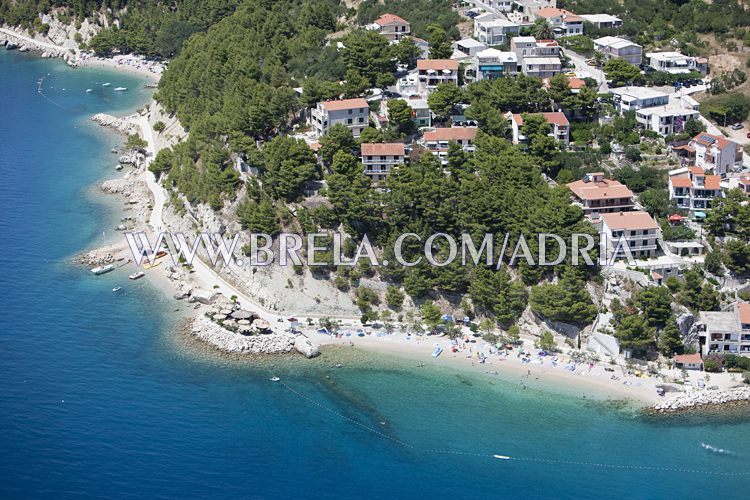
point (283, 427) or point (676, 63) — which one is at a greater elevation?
point (676, 63)

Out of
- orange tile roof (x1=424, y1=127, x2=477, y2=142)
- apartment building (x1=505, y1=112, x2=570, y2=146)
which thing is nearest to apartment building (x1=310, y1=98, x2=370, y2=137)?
orange tile roof (x1=424, y1=127, x2=477, y2=142)

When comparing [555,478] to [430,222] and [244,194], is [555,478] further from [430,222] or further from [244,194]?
[244,194]

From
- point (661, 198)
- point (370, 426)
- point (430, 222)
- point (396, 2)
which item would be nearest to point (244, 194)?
point (430, 222)

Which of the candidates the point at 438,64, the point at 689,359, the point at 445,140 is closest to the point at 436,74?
the point at 438,64

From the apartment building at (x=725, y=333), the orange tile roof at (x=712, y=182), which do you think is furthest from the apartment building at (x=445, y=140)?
the apartment building at (x=725, y=333)

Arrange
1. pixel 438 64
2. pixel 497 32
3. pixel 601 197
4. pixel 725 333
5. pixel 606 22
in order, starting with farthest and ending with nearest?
pixel 606 22, pixel 497 32, pixel 438 64, pixel 601 197, pixel 725 333

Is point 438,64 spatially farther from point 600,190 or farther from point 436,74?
point 600,190
